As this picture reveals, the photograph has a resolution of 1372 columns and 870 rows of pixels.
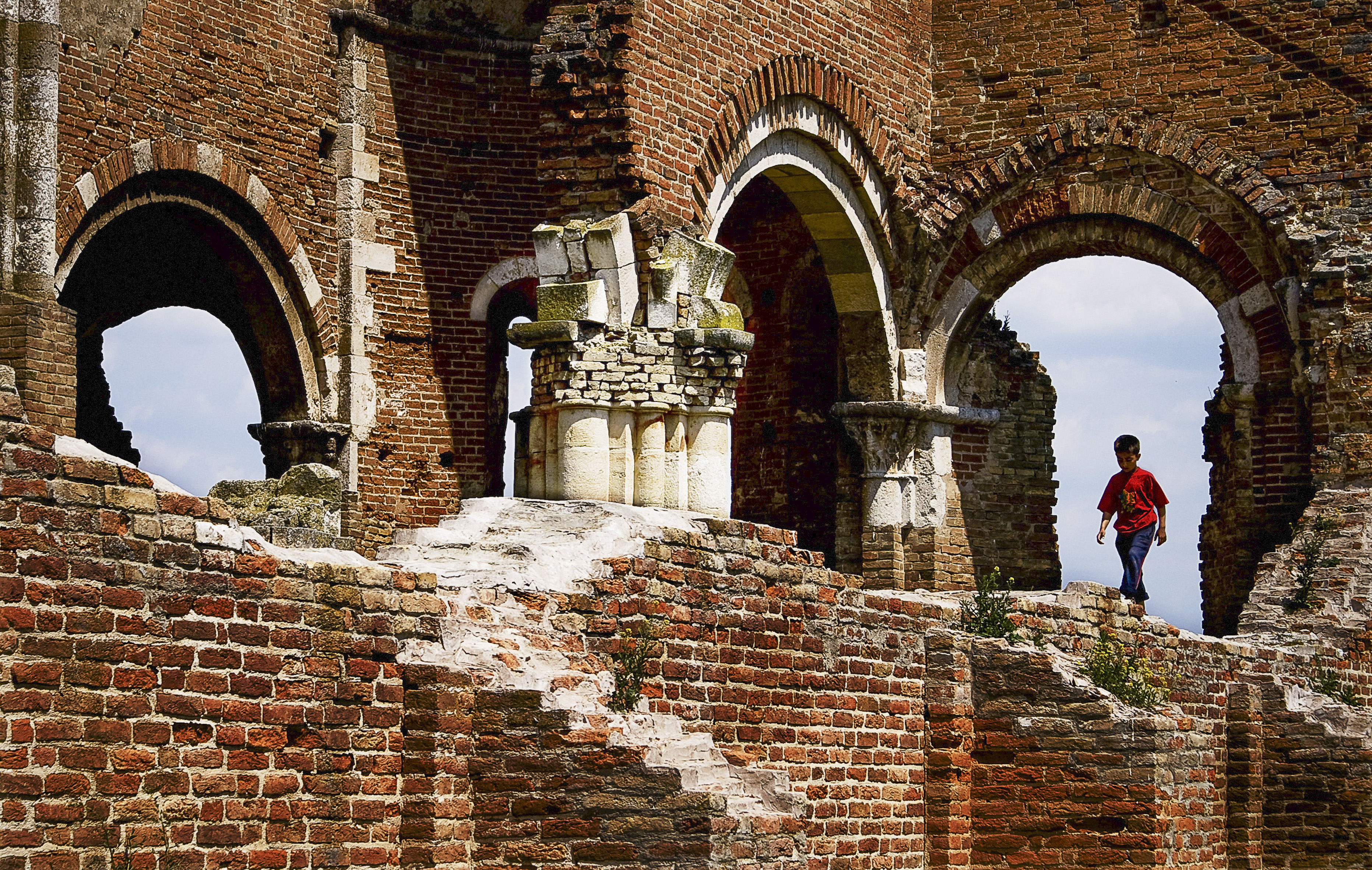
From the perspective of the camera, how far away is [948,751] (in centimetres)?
1055

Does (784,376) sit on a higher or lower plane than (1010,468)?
higher

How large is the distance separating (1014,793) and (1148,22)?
7.97 m

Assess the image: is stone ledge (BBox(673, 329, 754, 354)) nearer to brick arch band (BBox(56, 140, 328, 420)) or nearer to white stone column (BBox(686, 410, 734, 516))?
white stone column (BBox(686, 410, 734, 516))

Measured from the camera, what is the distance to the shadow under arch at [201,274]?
14469 millimetres

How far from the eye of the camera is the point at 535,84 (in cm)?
1239

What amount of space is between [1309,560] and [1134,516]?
151 centimetres

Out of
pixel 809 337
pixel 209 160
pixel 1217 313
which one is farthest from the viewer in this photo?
pixel 809 337

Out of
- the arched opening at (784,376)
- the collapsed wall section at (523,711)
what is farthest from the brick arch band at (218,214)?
the collapsed wall section at (523,711)

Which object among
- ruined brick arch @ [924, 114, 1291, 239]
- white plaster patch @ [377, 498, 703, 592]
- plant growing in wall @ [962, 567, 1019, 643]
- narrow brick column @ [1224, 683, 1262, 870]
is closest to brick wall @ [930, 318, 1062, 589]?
ruined brick arch @ [924, 114, 1291, 239]

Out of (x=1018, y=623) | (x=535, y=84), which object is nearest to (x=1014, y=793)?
(x=1018, y=623)

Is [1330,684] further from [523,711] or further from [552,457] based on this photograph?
[523,711]

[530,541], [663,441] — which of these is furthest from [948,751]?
[530,541]

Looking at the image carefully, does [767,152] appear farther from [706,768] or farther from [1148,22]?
[706,768]

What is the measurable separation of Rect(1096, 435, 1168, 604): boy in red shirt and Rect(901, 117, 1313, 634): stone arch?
1.53 m
